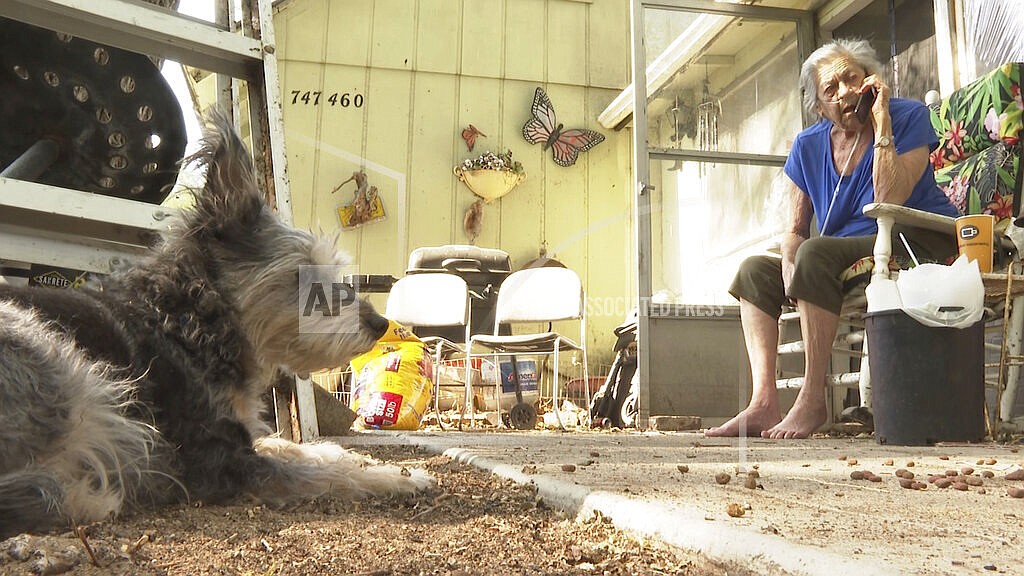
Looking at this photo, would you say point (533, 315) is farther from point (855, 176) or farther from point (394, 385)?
point (855, 176)

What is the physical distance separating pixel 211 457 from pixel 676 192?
16.0 ft

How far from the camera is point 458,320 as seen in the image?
24.0ft

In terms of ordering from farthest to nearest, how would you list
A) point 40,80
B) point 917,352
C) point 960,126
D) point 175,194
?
point 960,126
point 917,352
point 40,80
point 175,194

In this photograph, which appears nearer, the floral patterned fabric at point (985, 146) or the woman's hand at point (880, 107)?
the woman's hand at point (880, 107)

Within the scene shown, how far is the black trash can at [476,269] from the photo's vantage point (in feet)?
27.9

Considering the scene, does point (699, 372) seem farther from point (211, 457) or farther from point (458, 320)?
point (211, 457)

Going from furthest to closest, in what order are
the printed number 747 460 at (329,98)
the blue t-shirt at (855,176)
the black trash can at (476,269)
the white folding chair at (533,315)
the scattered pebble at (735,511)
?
the printed number 747 460 at (329,98), the black trash can at (476,269), the white folding chair at (533,315), the blue t-shirt at (855,176), the scattered pebble at (735,511)

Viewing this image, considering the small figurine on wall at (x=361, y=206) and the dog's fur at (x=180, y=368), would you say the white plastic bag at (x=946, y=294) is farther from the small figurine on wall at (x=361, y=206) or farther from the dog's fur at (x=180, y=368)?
the small figurine on wall at (x=361, y=206)

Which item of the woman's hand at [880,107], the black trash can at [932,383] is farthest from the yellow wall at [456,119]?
the black trash can at [932,383]

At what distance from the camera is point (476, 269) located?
28.4ft

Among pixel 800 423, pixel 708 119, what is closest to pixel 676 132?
pixel 708 119

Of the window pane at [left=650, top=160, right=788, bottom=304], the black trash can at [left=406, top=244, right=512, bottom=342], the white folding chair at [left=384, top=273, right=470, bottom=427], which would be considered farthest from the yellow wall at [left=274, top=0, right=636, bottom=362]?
the window pane at [left=650, top=160, right=788, bottom=304]

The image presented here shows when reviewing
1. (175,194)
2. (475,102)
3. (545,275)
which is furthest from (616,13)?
(175,194)

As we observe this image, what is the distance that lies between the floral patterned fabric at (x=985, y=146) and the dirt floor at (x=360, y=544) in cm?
333
